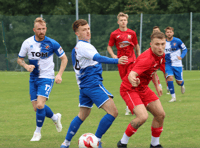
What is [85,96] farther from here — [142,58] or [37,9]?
[37,9]

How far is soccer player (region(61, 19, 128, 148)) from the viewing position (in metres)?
5.08

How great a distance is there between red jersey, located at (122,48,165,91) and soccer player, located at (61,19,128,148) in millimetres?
446

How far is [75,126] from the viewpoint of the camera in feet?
17.3

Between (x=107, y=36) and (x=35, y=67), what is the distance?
25.9 metres

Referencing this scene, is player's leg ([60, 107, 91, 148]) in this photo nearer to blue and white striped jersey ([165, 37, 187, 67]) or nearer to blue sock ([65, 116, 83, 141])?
blue sock ([65, 116, 83, 141])

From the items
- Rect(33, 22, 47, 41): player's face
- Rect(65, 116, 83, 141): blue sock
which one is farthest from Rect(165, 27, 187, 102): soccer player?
Rect(65, 116, 83, 141): blue sock

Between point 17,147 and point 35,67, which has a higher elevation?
point 35,67

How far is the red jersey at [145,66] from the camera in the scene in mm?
4984

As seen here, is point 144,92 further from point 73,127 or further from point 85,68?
point 73,127

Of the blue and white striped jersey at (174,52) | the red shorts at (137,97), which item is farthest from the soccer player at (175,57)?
the red shorts at (137,97)

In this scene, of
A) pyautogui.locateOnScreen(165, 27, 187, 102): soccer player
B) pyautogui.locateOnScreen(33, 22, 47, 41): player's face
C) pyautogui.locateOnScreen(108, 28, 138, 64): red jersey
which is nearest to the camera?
pyautogui.locateOnScreen(33, 22, 47, 41): player's face

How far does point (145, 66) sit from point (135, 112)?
0.70 meters

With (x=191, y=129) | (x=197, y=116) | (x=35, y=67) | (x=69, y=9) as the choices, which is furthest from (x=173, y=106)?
(x=69, y=9)

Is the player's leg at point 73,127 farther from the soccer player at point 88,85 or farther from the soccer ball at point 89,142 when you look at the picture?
the soccer ball at point 89,142
